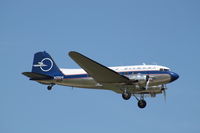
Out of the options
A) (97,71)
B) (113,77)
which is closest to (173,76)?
(113,77)

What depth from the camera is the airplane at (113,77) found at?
94.2 ft

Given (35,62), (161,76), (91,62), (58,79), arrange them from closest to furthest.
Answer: (91,62) → (161,76) → (58,79) → (35,62)

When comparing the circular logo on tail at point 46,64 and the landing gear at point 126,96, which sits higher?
the circular logo on tail at point 46,64

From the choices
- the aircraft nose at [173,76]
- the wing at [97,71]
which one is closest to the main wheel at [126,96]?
the wing at [97,71]

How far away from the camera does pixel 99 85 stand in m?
30.9

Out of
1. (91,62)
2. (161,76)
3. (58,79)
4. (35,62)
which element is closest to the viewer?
(91,62)

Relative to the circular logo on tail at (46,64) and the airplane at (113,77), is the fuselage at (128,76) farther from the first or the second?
the circular logo on tail at (46,64)

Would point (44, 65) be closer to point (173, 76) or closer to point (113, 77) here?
point (113, 77)

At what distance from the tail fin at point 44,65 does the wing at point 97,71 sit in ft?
14.4

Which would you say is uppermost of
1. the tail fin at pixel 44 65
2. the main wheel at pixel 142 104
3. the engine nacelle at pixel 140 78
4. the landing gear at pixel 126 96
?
the tail fin at pixel 44 65

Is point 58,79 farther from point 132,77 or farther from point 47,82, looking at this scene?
point 132,77

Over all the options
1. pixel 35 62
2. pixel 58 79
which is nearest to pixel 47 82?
pixel 58 79

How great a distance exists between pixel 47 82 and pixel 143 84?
893 cm

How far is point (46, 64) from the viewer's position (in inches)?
1340
